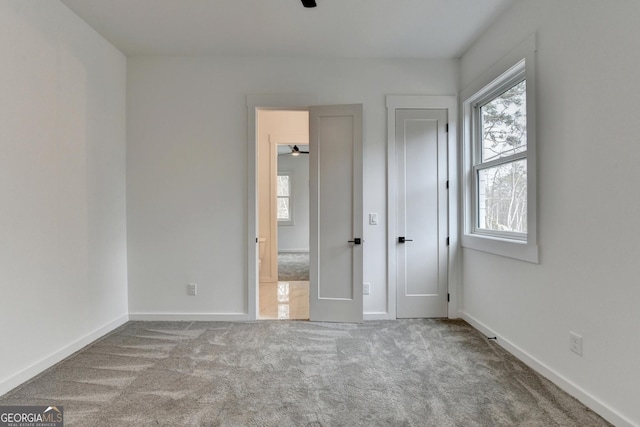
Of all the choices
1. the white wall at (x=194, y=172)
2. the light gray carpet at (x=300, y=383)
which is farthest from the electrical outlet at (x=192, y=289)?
the light gray carpet at (x=300, y=383)

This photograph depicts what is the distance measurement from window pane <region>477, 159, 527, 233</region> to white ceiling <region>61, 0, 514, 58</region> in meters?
1.29

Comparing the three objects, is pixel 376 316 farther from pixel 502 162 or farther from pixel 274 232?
pixel 274 232

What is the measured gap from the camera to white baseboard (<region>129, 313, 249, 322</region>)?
3348 millimetres

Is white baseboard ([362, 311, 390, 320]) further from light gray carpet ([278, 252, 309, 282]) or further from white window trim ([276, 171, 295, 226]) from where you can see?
white window trim ([276, 171, 295, 226])

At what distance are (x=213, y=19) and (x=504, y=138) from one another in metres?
2.67

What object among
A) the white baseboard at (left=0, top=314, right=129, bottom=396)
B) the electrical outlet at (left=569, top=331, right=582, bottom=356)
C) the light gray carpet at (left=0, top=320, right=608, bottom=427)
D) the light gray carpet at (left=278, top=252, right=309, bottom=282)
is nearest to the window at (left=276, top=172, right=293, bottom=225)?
the light gray carpet at (left=278, top=252, right=309, bottom=282)

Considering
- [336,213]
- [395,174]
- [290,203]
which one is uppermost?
[395,174]

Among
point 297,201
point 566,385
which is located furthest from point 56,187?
point 297,201

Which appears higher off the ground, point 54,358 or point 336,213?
point 336,213

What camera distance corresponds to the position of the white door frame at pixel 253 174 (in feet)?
11.0

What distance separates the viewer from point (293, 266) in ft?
22.1

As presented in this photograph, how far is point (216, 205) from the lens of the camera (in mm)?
3369

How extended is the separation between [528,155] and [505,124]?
58 centimetres

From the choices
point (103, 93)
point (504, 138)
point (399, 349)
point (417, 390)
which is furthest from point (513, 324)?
point (103, 93)
